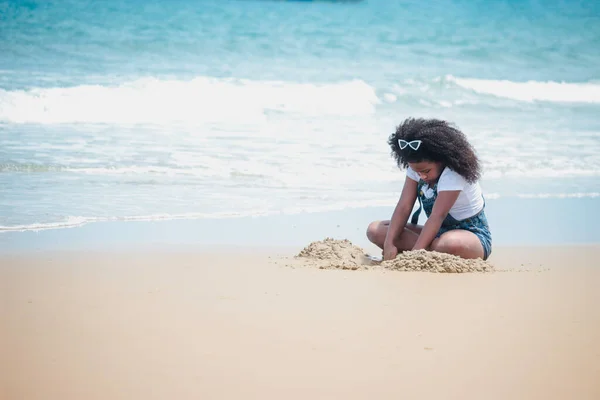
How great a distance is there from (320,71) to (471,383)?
593 inches

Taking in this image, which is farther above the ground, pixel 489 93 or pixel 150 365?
pixel 489 93

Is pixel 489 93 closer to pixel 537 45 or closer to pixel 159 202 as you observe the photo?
pixel 537 45

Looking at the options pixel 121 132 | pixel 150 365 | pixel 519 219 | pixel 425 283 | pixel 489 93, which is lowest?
pixel 150 365

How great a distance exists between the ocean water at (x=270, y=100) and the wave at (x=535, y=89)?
7 centimetres

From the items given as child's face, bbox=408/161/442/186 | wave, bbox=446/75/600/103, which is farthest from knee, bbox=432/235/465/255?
wave, bbox=446/75/600/103

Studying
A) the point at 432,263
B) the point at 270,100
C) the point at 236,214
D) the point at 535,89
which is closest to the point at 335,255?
the point at 432,263

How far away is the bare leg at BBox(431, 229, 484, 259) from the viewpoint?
→ 504 centimetres

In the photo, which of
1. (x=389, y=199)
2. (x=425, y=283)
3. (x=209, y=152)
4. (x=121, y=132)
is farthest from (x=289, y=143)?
(x=425, y=283)

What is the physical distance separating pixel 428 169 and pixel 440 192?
0.58 ft

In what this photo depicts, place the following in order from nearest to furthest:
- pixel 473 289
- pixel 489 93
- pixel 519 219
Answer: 1. pixel 473 289
2. pixel 519 219
3. pixel 489 93

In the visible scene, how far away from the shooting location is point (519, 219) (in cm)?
696

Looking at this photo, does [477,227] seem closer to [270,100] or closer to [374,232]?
[374,232]

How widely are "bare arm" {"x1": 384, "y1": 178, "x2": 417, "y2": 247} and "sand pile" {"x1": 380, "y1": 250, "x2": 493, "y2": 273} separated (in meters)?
0.28

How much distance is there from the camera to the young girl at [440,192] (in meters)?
4.96
